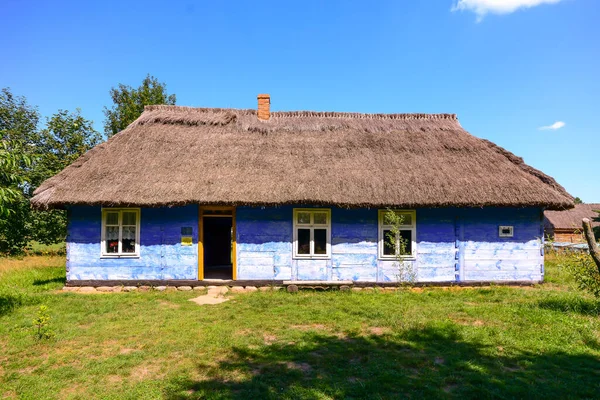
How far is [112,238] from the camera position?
34.5 ft

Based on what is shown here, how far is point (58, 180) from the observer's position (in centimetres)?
1034

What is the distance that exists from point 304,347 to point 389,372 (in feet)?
4.82

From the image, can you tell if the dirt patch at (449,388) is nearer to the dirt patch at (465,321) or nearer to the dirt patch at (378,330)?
the dirt patch at (378,330)

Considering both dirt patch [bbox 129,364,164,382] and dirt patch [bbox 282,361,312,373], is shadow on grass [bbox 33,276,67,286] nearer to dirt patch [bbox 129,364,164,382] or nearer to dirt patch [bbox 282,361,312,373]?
dirt patch [bbox 129,364,164,382]

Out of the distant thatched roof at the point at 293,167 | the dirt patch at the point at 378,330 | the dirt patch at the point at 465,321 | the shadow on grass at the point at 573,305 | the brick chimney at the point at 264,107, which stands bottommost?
the dirt patch at the point at 378,330

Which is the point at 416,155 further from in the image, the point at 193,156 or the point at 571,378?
the point at 571,378

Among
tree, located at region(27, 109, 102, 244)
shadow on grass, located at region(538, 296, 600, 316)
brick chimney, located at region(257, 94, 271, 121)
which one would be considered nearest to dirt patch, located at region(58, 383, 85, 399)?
shadow on grass, located at region(538, 296, 600, 316)

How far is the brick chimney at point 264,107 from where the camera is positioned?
1364 centimetres

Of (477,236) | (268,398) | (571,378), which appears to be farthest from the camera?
(477,236)

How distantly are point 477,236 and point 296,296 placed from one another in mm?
5803

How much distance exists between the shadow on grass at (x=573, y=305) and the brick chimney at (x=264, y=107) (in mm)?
10346

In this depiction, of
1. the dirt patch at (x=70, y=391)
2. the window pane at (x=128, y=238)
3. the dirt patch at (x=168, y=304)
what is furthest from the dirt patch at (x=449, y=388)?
the window pane at (x=128, y=238)

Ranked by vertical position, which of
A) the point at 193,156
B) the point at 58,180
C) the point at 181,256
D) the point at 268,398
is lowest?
the point at 268,398

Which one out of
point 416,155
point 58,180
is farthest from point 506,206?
point 58,180
